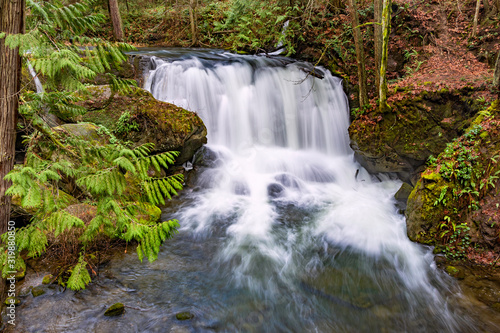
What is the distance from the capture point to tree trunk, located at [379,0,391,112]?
7254mm

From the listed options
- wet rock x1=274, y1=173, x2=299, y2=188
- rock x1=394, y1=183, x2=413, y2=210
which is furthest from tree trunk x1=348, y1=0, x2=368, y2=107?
wet rock x1=274, y1=173, x2=299, y2=188

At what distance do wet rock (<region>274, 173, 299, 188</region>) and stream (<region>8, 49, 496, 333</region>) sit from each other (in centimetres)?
5

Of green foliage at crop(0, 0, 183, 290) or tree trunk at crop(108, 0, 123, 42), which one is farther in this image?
tree trunk at crop(108, 0, 123, 42)

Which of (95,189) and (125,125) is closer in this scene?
(95,189)

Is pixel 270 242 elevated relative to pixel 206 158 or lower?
lower

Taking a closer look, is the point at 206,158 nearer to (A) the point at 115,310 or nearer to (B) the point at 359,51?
(A) the point at 115,310

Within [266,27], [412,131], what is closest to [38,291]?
[412,131]

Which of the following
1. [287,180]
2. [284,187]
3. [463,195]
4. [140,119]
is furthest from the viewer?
[287,180]

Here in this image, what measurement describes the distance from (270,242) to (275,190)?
2.39m

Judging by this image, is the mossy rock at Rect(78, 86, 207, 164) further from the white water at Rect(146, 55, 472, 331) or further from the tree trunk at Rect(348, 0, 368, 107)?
the tree trunk at Rect(348, 0, 368, 107)

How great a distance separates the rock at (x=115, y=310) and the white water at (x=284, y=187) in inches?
76.6

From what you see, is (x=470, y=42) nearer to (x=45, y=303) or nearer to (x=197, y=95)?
(x=197, y=95)

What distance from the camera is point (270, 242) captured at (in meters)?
6.34

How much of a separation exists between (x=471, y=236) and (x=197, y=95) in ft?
29.2
